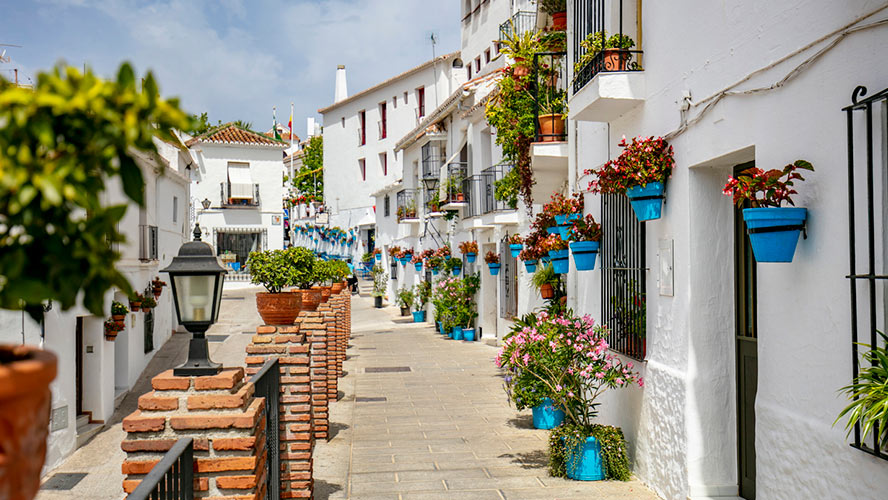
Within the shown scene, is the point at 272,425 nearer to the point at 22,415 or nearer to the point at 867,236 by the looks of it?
the point at 867,236

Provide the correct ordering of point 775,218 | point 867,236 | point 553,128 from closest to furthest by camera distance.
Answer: point 867,236 → point 775,218 → point 553,128

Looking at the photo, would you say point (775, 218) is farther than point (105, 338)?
No

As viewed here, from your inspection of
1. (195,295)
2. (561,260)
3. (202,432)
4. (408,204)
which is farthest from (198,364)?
(408,204)

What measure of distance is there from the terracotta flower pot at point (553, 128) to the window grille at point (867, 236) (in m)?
7.02

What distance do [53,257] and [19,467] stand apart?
0.36 metres

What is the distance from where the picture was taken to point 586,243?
8078mm

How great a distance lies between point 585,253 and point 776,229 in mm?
3824

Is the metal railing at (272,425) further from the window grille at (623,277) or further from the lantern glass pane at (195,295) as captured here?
the window grille at (623,277)

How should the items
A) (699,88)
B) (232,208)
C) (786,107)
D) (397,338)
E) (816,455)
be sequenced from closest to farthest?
1. (816,455)
2. (786,107)
3. (699,88)
4. (397,338)
5. (232,208)

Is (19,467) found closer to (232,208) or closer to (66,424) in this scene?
(66,424)

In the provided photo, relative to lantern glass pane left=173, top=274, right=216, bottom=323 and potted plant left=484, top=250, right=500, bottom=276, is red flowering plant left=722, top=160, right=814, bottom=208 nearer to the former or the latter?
lantern glass pane left=173, top=274, right=216, bottom=323

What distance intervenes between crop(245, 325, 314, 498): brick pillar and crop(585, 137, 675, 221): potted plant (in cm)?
313

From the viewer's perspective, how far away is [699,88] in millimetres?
5820

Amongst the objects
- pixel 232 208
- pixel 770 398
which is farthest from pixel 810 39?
pixel 232 208
